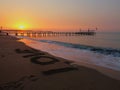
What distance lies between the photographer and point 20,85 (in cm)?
551

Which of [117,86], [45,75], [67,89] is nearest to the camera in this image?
[67,89]

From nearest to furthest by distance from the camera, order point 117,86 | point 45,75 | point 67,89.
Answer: point 67,89 < point 117,86 < point 45,75

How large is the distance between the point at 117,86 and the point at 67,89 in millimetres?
2094

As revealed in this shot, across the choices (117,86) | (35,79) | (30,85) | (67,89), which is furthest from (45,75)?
(117,86)

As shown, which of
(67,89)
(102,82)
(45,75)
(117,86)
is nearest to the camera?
(67,89)

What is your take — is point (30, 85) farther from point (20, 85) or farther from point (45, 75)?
point (45, 75)

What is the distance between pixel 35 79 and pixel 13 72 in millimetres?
1584

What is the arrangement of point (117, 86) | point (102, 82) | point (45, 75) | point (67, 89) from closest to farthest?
1. point (67, 89)
2. point (117, 86)
3. point (102, 82)
4. point (45, 75)

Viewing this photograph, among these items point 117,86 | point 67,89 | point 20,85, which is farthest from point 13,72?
point 117,86

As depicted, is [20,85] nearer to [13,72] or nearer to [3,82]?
[3,82]

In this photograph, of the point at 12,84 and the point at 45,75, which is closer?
the point at 12,84

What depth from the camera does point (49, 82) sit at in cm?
595

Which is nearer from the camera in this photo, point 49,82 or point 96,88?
point 96,88

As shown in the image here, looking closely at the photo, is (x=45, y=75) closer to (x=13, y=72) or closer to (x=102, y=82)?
(x=13, y=72)
